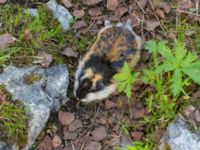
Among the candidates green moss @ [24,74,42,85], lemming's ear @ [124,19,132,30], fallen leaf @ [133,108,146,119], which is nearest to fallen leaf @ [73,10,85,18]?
Result: lemming's ear @ [124,19,132,30]

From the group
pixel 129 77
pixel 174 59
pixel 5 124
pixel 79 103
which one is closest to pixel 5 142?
pixel 5 124

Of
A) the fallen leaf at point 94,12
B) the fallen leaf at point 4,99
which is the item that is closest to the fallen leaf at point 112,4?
the fallen leaf at point 94,12

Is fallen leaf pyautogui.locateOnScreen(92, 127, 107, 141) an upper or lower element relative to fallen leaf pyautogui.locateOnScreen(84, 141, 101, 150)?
upper

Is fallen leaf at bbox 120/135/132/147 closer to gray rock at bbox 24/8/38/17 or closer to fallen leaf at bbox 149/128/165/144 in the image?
fallen leaf at bbox 149/128/165/144

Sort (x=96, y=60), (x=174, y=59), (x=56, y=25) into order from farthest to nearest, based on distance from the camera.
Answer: (x=56, y=25) → (x=96, y=60) → (x=174, y=59)

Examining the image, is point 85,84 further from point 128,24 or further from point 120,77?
point 128,24

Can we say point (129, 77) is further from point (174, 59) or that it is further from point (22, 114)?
point (22, 114)
